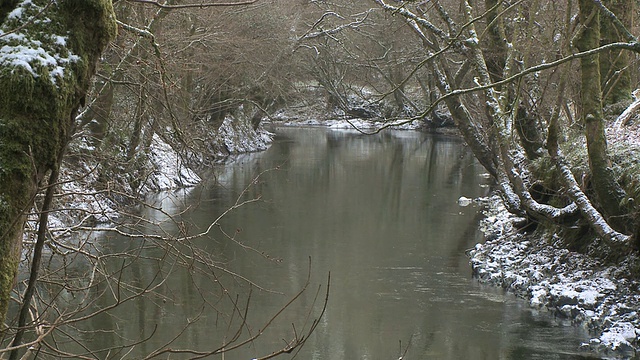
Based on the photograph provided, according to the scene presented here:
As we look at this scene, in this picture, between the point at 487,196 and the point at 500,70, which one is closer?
the point at 500,70

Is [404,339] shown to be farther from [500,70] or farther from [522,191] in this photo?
[500,70]

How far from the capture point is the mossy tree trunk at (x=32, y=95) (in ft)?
7.09

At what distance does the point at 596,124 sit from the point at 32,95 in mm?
8838

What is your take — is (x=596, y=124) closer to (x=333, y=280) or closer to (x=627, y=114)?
(x=627, y=114)

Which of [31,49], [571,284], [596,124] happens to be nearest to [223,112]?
[571,284]

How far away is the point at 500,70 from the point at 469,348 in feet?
26.3

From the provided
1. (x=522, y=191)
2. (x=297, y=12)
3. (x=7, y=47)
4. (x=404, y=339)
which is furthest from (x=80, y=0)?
(x=297, y=12)

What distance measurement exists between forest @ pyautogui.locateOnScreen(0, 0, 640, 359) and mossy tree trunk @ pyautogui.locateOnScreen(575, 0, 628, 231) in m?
0.02

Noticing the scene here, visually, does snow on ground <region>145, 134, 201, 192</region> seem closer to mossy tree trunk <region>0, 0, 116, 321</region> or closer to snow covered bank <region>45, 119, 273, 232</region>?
snow covered bank <region>45, 119, 273, 232</region>

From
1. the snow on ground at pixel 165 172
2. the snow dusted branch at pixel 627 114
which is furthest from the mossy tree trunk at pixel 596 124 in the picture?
the snow on ground at pixel 165 172

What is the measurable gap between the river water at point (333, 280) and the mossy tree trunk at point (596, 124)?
193 cm

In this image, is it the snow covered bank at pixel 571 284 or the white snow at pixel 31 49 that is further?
the snow covered bank at pixel 571 284

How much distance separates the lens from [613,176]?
1020 centimetres

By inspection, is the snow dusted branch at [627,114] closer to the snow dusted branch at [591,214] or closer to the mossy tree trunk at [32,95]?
the snow dusted branch at [591,214]
